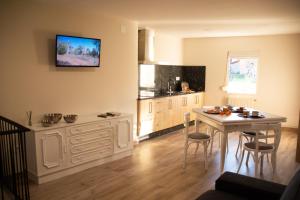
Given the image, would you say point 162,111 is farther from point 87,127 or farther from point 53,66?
point 53,66

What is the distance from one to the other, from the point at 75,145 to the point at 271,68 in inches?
202

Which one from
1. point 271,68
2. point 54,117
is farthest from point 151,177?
point 271,68

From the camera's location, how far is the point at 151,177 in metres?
3.53

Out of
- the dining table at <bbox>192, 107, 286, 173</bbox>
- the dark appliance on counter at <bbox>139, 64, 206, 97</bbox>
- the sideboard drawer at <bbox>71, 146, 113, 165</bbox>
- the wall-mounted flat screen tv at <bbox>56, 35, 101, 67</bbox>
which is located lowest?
the sideboard drawer at <bbox>71, 146, 113, 165</bbox>

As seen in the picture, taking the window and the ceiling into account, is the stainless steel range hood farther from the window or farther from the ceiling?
the window

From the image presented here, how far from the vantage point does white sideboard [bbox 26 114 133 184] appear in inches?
128

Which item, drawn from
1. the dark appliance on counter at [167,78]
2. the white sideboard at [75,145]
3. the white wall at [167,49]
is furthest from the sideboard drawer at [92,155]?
the white wall at [167,49]

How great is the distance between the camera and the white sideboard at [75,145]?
3.24 meters

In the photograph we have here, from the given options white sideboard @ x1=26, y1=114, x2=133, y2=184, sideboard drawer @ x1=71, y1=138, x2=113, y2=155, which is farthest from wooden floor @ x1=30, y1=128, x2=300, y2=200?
sideboard drawer @ x1=71, y1=138, x2=113, y2=155

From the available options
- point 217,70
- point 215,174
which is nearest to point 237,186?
point 215,174

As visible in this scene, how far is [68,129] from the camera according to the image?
3473 mm

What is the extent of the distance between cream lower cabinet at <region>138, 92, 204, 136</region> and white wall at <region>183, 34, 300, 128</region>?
1.10 meters

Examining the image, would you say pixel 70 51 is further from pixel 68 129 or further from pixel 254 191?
pixel 254 191

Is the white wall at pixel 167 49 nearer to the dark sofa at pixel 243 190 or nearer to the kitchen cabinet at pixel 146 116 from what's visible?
the kitchen cabinet at pixel 146 116
